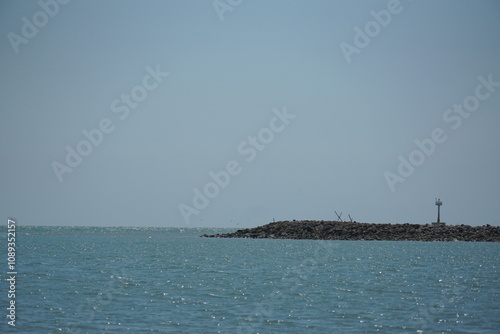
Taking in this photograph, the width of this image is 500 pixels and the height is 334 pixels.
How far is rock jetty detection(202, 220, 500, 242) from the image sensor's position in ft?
368

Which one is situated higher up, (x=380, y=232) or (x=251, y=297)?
(x=380, y=232)

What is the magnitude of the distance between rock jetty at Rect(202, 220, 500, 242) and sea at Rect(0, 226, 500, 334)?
51.1 meters

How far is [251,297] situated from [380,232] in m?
80.2

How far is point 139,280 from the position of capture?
45562 mm

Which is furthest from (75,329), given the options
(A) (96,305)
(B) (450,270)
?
(B) (450,270)

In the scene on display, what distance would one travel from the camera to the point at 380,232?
115 metres

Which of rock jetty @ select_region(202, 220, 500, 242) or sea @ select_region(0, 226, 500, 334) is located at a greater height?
rock jetty @ select_region(202, 220, 500, 242)

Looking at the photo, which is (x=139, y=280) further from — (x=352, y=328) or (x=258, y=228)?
(x=258, y=228)

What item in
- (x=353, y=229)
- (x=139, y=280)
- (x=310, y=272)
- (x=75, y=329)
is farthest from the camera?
(x=353, y=229)

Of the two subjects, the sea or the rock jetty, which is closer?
the sea

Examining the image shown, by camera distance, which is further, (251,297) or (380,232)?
(380,232)

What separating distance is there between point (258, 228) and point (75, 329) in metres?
99.6

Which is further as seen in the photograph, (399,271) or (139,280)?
(399,271)

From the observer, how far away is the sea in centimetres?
2922
